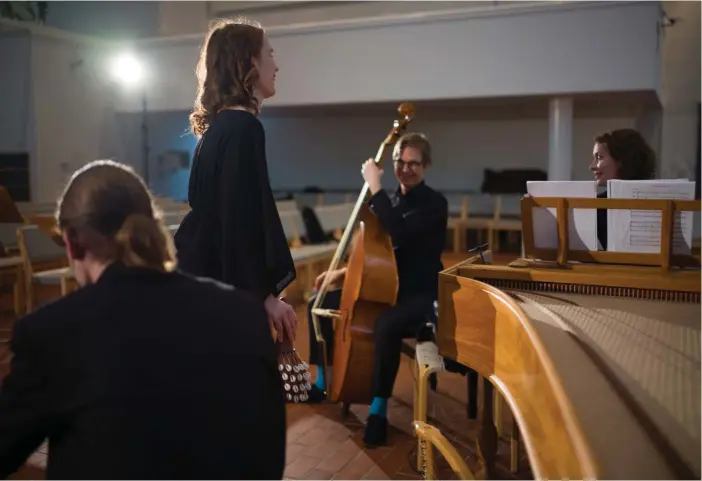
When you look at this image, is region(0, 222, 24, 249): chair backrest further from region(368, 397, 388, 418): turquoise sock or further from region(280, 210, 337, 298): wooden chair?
region(368, 397, 388, 418): turquoise sock

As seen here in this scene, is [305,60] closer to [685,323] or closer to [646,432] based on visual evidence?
[685,323]

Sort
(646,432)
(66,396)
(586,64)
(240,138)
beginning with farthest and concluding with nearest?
(586,64) < (240,138) < (646,432) < (66,396)

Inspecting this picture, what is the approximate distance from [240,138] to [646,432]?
1099mm

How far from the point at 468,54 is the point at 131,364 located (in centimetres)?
643

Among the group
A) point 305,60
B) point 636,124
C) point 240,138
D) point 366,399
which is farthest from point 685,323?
point 636,124

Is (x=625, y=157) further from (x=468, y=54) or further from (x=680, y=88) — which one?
(x=680, y=88)

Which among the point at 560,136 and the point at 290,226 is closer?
the point at 290,226

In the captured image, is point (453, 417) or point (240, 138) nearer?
point (240, 138)

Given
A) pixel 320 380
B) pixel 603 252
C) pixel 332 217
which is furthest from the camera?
pixel 332 217

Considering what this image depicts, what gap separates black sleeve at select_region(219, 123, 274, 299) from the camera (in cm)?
170

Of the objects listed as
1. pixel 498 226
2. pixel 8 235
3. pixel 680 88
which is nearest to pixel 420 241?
pixel 8 235

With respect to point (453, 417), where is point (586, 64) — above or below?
above

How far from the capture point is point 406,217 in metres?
3.21

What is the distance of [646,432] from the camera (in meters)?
1.20
